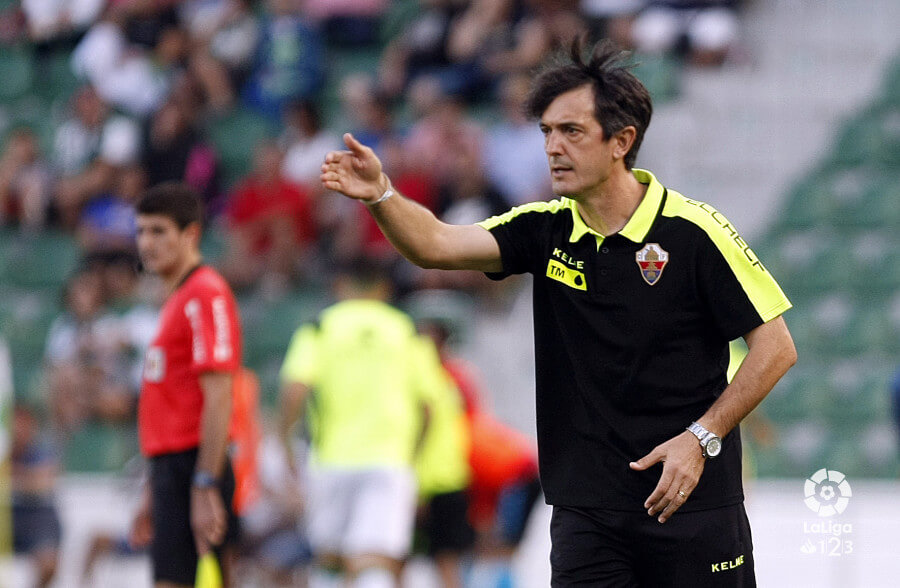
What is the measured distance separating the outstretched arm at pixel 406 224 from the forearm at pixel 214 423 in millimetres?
1994

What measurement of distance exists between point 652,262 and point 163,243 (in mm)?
2977

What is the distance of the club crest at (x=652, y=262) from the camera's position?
4.60m

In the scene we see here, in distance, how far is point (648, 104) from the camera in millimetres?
4762

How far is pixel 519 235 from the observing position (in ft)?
15.9

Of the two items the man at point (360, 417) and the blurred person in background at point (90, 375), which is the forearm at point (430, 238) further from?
the blurred person in background at point (90, 375)

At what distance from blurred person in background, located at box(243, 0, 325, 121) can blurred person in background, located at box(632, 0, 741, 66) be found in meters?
3.46

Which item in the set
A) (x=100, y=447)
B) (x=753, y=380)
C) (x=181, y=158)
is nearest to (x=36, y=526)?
(x=100, y=447)

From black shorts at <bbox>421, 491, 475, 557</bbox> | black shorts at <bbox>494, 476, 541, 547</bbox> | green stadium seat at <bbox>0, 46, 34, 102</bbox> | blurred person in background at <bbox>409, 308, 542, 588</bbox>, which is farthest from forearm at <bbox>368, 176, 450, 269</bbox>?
green stadium seat at <bbox>0, 46, 34, 102</bbox>

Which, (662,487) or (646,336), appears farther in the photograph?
(646,336)

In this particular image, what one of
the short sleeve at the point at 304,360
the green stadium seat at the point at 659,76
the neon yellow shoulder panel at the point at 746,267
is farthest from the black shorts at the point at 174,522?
the green stadium seat at the point at 659,76

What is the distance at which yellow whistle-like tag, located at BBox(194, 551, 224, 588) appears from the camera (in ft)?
21.5

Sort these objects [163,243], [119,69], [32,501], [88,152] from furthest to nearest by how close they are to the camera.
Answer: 1. [119,69]
2. [88,152]
3. [32,501]
4. [163,243]

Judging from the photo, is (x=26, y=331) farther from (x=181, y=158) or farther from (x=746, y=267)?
(x=746, y=267)

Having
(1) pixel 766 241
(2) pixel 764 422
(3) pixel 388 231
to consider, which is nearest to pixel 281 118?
(1) pixel 766 241
